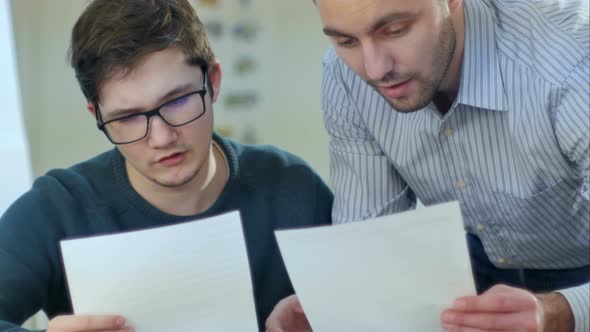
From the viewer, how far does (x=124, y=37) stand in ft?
4.72

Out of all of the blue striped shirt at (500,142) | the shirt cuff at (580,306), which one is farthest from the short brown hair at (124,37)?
the shirt cuff at (580,306)

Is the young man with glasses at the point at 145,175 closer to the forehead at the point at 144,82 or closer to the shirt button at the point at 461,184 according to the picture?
the forehead at the point at 144,82

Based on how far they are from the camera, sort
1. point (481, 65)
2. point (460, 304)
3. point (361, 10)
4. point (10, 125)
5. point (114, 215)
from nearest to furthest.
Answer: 1. point (460, 304)
2. point (361, 10)
3. point (481, 65)
4. point (114, 215)
5. point (10, 125)

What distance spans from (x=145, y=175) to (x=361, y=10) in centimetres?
50

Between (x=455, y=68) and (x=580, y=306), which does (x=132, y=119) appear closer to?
(x=455, y=68)

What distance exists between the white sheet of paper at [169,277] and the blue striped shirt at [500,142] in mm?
372

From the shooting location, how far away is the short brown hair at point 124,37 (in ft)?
4.68

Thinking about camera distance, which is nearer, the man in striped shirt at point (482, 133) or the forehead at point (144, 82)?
the man in striped shirt at point (482, 133)

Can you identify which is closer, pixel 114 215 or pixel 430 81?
pixel 430 81

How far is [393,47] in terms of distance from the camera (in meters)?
1.27

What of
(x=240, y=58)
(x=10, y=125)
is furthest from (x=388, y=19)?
(x=240, y=58)

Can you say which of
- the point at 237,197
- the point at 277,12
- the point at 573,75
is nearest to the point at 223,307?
the point at 237,197

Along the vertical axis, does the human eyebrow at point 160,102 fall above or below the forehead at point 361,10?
below

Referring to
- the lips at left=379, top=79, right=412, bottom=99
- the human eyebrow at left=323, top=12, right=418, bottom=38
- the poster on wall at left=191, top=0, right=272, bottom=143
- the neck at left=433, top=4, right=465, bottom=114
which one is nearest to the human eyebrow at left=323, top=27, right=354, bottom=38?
the human eyebrow at left=323, top=12, right=418, bottom=38
